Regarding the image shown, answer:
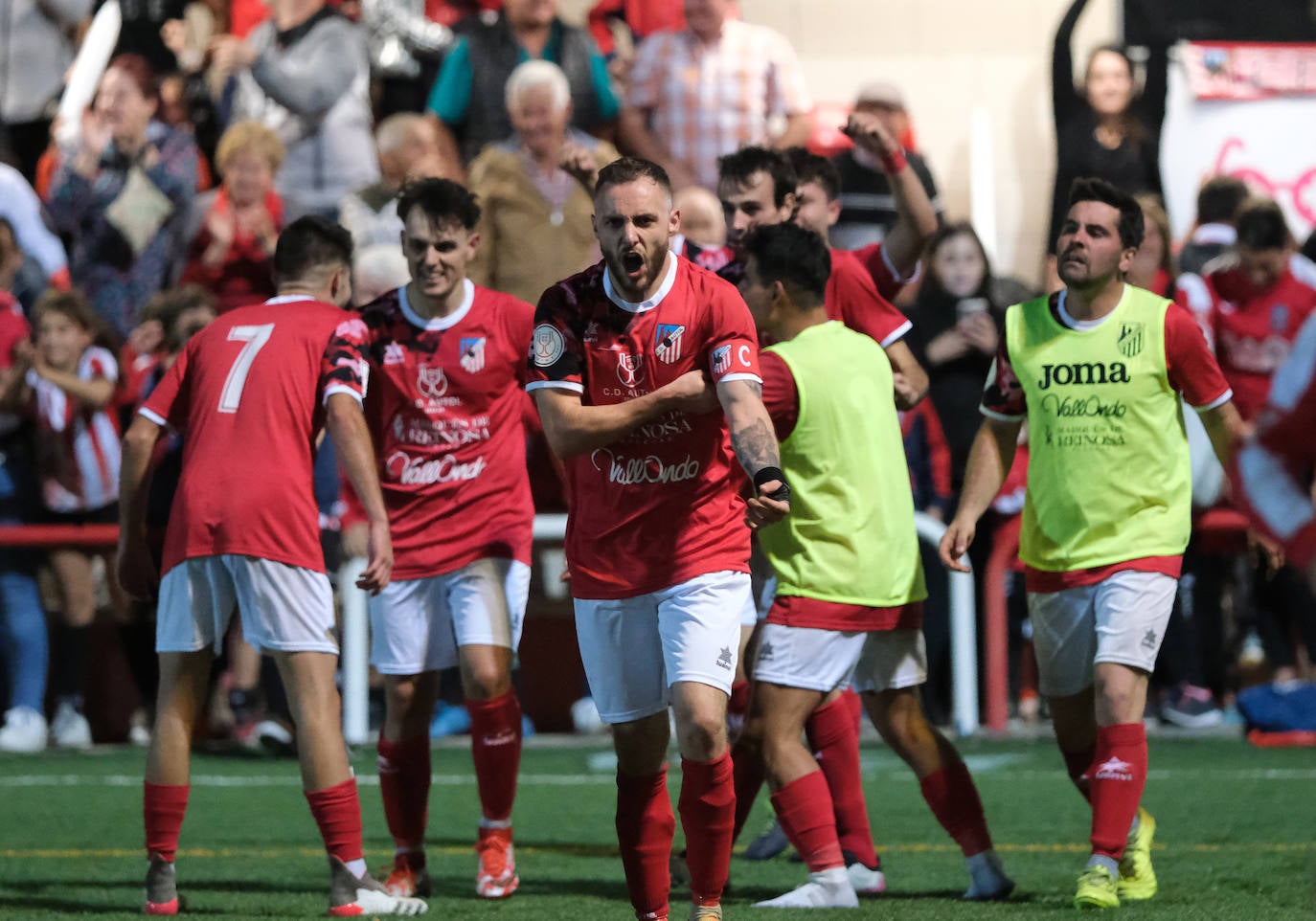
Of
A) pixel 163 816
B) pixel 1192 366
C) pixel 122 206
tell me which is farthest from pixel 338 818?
pixel 122 206

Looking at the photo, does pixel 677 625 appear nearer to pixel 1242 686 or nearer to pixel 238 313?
pixel 238 313

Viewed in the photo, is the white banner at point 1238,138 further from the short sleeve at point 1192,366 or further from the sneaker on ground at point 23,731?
the sneaker on ground at point 23,731

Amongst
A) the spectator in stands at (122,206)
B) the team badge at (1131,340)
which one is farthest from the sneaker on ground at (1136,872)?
the spectator in stands at (122,206)

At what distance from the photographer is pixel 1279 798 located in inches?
342

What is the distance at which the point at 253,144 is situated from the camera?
11.9 meters

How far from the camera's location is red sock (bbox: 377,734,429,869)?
6762mm

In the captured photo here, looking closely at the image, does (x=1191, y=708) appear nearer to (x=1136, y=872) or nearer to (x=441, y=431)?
(x=1136, y=872)

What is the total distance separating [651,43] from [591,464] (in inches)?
287

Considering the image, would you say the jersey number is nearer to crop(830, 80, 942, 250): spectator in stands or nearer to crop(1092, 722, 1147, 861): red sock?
crop(1092, 722, 1147, 861): red sock

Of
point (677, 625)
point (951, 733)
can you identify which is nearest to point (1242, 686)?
point (951, 733)

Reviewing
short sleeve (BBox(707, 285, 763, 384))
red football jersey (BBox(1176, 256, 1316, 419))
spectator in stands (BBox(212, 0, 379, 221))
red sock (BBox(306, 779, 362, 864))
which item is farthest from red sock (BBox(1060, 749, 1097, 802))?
spectator in stands (BBox(212, 0, 379, 221))

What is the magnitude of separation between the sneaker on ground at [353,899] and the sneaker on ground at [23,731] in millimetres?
5134

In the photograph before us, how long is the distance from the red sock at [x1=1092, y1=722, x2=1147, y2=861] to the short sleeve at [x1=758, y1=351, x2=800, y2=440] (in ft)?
4.45

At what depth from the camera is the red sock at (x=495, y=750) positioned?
682 cm
